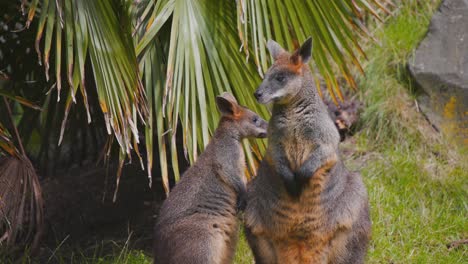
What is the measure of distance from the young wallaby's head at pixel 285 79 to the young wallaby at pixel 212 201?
73 cm

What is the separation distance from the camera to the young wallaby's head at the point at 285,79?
16.0 feet

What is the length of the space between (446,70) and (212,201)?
3.61m

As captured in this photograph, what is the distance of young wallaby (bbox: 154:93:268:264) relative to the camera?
5164 mm

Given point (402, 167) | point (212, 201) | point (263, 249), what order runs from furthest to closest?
point (402, 167)
point (212, 201)
point (263, 249)

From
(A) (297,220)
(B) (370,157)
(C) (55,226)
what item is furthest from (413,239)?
(C) (55,226)

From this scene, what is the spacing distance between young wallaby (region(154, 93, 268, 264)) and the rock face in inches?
115

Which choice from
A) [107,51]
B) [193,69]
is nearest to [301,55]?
[193,69]

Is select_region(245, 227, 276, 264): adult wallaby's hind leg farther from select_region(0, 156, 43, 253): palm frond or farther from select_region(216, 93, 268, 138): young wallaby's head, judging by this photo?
select_region(0, 156, 43, 253): palm frond

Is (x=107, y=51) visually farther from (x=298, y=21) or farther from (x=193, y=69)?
(x=298, y=21)

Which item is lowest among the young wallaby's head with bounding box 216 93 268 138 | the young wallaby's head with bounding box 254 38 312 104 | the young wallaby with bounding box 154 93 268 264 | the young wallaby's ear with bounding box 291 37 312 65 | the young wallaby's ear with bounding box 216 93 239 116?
the young wallaby with bounding box 154 93 268 264

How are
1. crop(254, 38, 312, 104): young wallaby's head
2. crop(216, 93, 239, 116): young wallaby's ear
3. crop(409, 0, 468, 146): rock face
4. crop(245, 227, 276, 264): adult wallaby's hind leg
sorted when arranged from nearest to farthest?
crop(254, 38, 312, 104): young wallaby's head, crop(245, 227, 276, 264): adult wallaby's hind leg, crop(216, 93, 239, 116): young wallaby's ear, crop(409, 0, 468, 146): rock face

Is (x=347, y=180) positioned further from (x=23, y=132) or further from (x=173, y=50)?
(x=23, y=132)

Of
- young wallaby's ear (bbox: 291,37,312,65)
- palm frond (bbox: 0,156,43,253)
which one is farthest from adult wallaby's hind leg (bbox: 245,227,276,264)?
palm frond (bbox: 0,156,43,253)

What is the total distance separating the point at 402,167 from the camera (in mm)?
7602
